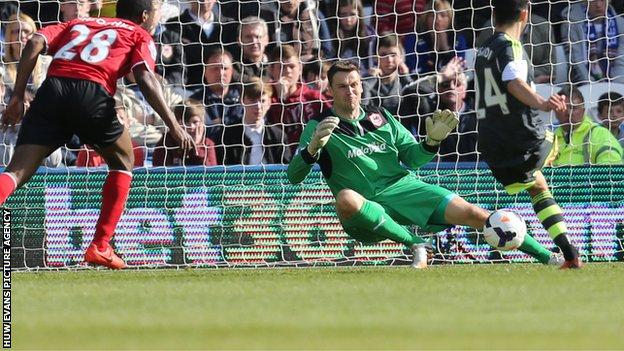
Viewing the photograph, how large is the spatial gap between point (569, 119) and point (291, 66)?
9.62ft

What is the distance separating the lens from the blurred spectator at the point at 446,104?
13.4 m

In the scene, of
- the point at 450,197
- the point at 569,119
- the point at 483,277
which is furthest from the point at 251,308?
the point at 569,119

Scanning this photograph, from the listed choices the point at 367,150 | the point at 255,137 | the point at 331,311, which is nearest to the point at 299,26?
the point at 255,137

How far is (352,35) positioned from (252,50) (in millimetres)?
1164

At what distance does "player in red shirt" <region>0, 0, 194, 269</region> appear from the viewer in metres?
9.29

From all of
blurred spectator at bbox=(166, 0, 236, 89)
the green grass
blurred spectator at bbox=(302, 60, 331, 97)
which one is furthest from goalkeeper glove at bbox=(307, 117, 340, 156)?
blurred spectator at bbox=(166, 0, 236, 89)

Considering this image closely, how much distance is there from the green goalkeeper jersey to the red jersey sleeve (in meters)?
1.93

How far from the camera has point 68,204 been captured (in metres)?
11.9

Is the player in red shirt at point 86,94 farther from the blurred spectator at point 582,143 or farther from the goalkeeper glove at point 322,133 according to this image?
the blurred spectator at point 582,143

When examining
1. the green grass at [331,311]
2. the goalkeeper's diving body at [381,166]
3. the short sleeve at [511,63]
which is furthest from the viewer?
the goalkeeper's diving body at [381,166]

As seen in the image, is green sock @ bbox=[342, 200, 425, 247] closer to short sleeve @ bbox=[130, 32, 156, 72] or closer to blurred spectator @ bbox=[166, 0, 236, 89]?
short sleeve @ bbox=[130, 32, 156, 72]

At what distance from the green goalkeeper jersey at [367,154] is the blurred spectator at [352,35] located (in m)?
4.10

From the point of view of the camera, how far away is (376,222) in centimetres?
941

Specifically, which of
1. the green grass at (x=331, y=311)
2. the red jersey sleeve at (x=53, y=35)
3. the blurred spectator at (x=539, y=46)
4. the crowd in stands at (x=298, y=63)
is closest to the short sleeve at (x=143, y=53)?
the red jersey sleeve at (x=53, y=35)
